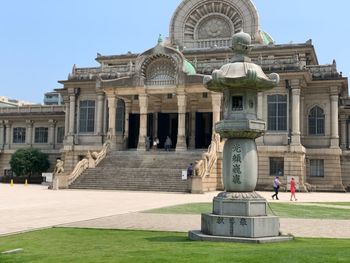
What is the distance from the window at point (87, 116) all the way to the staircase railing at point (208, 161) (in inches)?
515

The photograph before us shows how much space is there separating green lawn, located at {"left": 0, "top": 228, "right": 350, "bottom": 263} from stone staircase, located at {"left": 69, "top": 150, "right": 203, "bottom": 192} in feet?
67.3

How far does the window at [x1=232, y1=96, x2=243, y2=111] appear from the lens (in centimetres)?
1298

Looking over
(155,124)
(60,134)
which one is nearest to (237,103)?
(155,124)

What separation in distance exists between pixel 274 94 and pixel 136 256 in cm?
3267

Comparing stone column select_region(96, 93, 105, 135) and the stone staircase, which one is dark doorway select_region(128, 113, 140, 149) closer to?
A: stone column select_region(96, 93, 105, 135)

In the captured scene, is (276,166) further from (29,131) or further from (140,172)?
(29,131)

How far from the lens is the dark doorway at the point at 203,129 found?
4331 centimetres

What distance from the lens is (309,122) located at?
41.7 meters

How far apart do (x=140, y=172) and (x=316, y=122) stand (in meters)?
15.3

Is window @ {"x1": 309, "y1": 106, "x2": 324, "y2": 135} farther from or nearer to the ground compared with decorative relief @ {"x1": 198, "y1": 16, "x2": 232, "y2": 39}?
nearer to the ground

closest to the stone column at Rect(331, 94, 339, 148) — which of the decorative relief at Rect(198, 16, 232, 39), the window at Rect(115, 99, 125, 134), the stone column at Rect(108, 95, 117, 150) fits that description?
the decorative relief at Rect(198, 16, 232, 39)

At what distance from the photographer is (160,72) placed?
133 ft

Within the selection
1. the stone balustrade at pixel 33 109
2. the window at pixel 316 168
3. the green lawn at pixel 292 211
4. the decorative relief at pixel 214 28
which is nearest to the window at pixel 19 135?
the stone balustrade at pixel 33 109

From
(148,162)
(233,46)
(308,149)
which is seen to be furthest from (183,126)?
(233,46)
